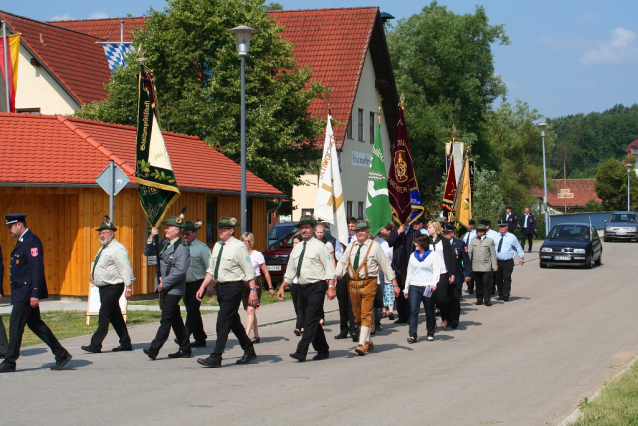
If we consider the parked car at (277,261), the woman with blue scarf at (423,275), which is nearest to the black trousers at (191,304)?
the woman with blue scarf at (423,275)

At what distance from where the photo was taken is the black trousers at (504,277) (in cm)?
1777

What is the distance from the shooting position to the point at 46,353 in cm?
1068

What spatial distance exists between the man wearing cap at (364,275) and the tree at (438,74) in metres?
31.6

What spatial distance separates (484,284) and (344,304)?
609cm

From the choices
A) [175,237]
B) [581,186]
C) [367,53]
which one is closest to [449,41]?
[367,53]

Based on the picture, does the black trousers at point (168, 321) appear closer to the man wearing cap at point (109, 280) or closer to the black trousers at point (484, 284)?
the man wearing cap at point (109, 280)

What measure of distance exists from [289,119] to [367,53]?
441 inches

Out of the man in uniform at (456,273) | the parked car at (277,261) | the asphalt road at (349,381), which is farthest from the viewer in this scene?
the parked car at (277,261)

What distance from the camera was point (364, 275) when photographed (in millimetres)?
10641

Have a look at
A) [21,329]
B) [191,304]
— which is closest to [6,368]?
[21,329]

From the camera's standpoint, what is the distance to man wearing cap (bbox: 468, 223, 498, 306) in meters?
17.1

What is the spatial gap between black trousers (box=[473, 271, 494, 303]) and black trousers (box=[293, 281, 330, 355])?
25.4 feet

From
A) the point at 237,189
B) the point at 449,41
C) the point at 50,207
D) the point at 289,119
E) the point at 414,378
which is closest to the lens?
the point at 414,378

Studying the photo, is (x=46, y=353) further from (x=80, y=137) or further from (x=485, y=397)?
(x=80, y=137)
